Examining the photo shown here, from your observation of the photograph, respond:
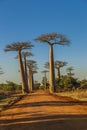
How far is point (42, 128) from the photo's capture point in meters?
8.78

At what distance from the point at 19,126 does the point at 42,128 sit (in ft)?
3.13

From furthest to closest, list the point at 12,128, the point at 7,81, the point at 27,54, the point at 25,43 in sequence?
the point at 7,81 → the point at 27,54 → the point at 25,43 → the point at 12,128

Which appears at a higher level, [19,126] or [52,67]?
[52,67]

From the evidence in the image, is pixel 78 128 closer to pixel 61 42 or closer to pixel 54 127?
pixel 54 127

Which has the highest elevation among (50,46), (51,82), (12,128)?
(50,46)

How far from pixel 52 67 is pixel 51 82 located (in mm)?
1756

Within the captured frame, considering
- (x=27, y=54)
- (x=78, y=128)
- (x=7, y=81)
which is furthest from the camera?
(x=7, y=81)

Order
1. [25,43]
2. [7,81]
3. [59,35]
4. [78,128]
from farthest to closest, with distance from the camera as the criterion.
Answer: [7,81] → [25,43] → [59,35] → [78,128]

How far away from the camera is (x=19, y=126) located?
374 inches

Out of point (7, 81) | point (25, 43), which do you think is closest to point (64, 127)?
point (25, 43)

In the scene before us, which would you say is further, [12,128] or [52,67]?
[52,67]

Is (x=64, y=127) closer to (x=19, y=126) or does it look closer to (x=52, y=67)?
(x=19, y=126)

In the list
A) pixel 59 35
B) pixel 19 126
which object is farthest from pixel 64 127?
pixel 59 35

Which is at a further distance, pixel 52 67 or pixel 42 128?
pixel 52 67
